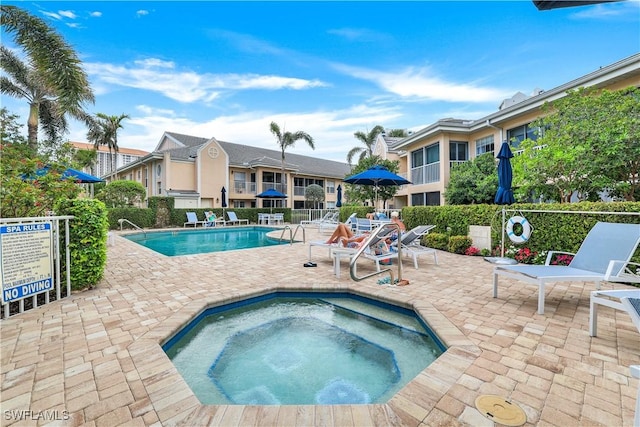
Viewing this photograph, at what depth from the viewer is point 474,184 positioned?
1202 centimetres

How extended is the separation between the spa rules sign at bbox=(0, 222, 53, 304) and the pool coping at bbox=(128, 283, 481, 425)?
6.73ft

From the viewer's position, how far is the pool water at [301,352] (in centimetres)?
247

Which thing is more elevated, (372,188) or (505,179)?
(372,188)

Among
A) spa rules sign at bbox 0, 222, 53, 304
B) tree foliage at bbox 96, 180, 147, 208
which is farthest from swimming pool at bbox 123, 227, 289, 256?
spa rules sign at bbox 0, 222, 53, 304

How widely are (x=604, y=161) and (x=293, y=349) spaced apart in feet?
29.0

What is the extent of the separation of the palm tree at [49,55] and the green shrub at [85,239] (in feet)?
19.5

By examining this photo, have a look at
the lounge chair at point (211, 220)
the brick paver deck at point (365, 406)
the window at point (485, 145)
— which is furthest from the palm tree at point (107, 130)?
the window at point (485, 145)

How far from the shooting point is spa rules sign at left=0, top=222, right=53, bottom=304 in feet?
11.6

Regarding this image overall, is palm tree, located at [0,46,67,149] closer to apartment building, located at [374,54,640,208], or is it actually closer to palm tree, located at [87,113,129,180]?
palm tree, located at [87,113,129,180]

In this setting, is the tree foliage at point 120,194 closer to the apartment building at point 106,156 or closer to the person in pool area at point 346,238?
the person in pool area at point 346,238

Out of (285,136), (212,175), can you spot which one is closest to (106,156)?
(212,175)

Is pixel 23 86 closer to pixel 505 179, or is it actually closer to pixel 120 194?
pixel 120 194

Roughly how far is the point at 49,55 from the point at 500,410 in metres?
12.3

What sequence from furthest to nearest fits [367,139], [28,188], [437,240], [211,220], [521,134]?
1. [367,139]
2. [211,220]
3. [521,134]
4. [437,240]
5. [28,188]
